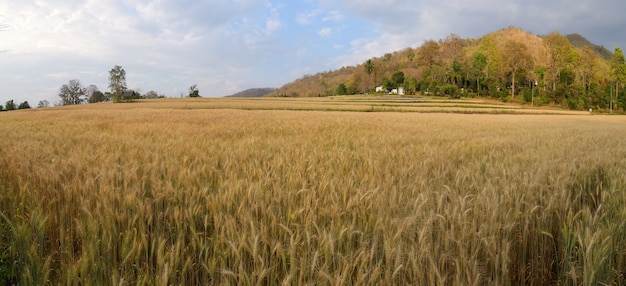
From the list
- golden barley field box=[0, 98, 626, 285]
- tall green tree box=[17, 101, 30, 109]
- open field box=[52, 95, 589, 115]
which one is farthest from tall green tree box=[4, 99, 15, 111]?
golden barley field box=[0, 98, 626, 285]

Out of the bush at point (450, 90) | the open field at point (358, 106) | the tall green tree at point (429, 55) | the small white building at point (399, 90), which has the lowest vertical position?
the open field at point (358, 106)

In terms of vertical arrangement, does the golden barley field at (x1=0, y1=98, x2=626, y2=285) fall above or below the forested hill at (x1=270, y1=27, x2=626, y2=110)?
below

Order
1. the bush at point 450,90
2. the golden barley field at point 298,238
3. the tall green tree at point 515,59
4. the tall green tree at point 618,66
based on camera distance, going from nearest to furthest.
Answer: the golden barley field at point 298,238 → the tall green tree at point 618,66 → the bush at point 450,90 → the tall green tree at point 515,59

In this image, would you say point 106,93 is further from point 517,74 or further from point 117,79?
point 517,74

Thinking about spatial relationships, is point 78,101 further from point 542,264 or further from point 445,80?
point 542,264

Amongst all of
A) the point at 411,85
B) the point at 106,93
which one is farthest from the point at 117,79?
the point at 411,85

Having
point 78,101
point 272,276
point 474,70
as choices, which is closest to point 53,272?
point 272,276

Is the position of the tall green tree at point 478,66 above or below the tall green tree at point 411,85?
above

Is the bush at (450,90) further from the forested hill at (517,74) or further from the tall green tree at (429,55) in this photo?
the tall green tree at (429,55)

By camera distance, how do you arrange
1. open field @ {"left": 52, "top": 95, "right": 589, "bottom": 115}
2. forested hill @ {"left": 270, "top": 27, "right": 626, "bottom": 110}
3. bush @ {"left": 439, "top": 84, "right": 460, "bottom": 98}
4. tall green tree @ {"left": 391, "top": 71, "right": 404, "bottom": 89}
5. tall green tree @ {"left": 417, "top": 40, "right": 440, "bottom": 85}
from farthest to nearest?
tall green tree @ {"left": 391, "top": 71, "right": 404, "bottom": 89} < tall green tree @ {"left": 417, "top": 40, "right": 440, "bottom": 85} < bush @ {"left": 439, "top": 84, "right": 460, "bottom": 98} < forested hill @ {"left": 270, "top": 27, "right": 626, "bottom": 110} < open field @ {"left": 52, "top": 95, "right": 589, "bottom": 115}

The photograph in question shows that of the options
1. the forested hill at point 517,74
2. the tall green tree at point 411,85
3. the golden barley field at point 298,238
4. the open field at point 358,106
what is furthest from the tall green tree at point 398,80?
the golden barley field at point 298,238

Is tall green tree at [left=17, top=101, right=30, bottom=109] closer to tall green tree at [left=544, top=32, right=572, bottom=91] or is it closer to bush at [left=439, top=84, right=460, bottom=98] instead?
bush at [left=439, top=84, right=460, bottom=98]

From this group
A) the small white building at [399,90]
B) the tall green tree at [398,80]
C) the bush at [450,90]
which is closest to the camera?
the bush at [450,90]

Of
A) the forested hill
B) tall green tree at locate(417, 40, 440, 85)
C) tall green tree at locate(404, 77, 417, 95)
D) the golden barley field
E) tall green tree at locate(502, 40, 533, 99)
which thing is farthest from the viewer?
tall green tree at locate(417, 40, 440, 85)
